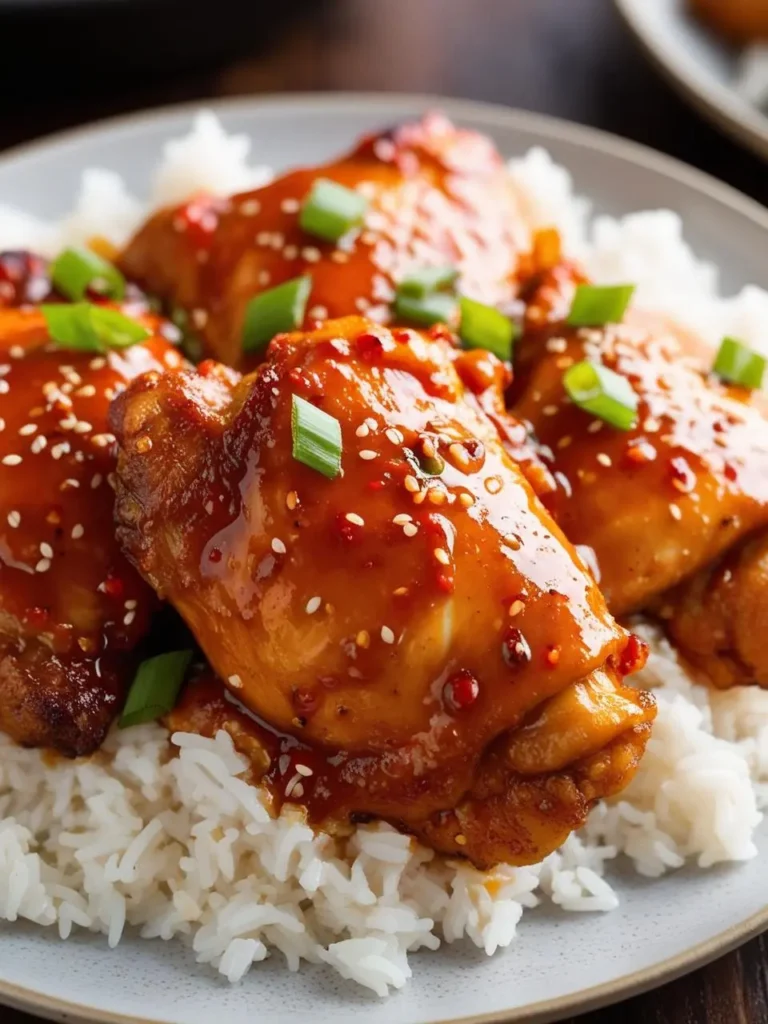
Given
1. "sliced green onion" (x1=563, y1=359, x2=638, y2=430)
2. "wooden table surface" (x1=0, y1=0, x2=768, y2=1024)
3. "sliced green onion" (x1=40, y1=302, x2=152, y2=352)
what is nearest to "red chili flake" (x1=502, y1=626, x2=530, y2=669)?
"sliced green onion" (x1=563, y1=359, x2=638, y2=430)

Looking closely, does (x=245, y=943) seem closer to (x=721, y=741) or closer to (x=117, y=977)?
(x=117, y=977)

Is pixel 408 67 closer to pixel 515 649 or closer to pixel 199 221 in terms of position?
pixel 199 221

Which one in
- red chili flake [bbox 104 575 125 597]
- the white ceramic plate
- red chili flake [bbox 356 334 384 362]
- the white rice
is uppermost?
the white ceramic plate

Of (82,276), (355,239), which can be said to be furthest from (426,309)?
(82,276)

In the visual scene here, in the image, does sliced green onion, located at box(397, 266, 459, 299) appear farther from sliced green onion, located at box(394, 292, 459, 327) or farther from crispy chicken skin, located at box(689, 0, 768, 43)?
crispy chicken skin, located at box(689, 0, 768, 43)

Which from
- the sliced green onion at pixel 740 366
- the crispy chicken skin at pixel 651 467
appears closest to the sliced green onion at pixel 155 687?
the crispy chicken skin at pixel 651 467
